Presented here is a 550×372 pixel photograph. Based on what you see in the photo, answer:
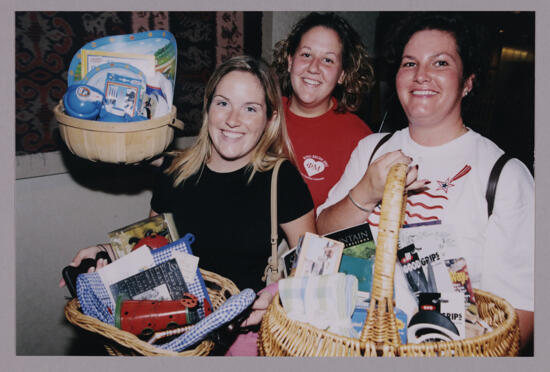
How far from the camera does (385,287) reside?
0.77 meters

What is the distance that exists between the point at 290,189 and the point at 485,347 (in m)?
0.80

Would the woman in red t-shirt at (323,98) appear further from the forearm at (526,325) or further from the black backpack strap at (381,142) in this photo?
the forearm at (526,325)

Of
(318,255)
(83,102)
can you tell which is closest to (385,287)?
(318,255)

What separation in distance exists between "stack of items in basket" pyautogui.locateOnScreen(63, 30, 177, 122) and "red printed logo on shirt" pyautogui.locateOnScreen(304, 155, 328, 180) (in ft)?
2.28

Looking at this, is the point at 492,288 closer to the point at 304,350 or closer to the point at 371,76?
the point at 304,350

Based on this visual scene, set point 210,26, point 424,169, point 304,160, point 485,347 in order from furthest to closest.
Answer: point 210,26 → point 304,160 → point 424,169 → point 485,347

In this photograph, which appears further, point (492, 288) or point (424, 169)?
point (424, 169)

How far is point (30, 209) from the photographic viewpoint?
6.29ft

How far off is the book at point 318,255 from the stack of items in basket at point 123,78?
74 cm

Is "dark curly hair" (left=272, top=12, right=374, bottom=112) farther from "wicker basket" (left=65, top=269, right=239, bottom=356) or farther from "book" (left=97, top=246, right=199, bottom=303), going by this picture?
"wicker basket" (left=65, top=269, right=239, bottom=356)

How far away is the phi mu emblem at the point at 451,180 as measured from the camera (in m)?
1.18

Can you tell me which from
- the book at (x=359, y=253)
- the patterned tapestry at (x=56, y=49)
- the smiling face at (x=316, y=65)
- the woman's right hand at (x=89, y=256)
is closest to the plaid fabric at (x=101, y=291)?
the woman's right hand at (x=89, y=256)

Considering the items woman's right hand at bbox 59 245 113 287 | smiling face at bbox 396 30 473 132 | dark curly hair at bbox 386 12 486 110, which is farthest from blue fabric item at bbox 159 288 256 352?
dark curly hair at bbox 386 12 486 110

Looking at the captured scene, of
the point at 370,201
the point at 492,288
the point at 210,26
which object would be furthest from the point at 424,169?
the point at 210,26
